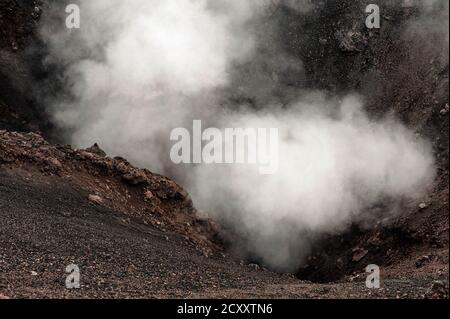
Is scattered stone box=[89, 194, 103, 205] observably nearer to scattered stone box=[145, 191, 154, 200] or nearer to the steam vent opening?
the steam vent opening

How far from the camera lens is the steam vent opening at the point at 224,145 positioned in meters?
13.0

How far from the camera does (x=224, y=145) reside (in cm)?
1877

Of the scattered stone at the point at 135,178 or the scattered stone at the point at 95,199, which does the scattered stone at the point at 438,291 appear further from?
the scattered stone at the point at 135,178

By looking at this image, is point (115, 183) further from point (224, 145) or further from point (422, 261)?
point (422, 261)

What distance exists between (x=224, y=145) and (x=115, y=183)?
4.46 m

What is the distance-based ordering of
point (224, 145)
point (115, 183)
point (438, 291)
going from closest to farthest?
1. point (438, 291)
2. point (115, 183)
3. point (224, 145)

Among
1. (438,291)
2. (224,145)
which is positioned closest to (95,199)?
(224,145)

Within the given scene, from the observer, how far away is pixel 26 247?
1225 centimetres

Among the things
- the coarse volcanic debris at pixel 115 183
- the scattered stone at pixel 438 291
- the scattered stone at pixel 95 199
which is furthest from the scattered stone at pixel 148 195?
the scattered stone at pixel 438 291

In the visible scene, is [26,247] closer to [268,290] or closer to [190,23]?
[268,290]

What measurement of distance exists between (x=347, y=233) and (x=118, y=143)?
29.2 feet

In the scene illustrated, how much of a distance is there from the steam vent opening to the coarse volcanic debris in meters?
0.05

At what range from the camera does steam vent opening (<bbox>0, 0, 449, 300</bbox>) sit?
1302cm

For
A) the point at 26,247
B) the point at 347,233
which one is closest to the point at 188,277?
the point at 26,247
